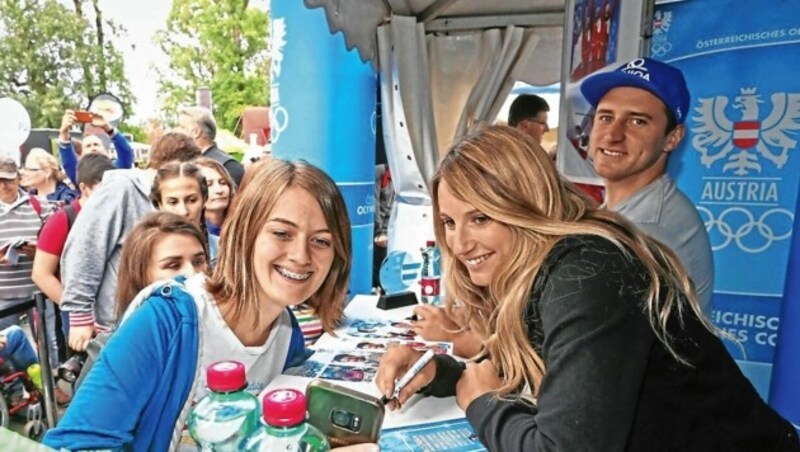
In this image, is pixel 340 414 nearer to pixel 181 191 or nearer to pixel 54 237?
pixel 181 191

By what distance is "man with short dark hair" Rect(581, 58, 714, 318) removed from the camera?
181 cm

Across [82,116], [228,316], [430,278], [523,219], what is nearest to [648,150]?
[430,278]

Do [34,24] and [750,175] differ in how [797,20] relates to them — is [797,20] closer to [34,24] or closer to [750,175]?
[750,175]

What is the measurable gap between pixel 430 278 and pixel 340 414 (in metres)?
1.55

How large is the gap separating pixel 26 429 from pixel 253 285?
2214mm

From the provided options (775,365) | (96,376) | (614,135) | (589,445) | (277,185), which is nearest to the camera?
(589,445)

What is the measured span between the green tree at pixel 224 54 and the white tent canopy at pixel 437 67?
16755 millimetres

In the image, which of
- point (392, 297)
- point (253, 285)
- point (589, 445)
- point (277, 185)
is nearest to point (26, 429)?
point (392, 297)

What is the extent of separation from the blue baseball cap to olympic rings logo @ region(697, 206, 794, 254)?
67 centimetres

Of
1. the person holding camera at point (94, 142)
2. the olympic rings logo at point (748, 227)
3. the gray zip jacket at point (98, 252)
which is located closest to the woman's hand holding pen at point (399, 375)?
the gray zip jacket at point (98, 252)

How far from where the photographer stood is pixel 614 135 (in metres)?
2.05

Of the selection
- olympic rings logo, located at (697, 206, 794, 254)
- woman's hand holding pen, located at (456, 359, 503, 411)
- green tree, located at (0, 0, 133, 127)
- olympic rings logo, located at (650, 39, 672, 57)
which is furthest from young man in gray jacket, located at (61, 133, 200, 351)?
green tree, located at (0, 0, 133, 127)

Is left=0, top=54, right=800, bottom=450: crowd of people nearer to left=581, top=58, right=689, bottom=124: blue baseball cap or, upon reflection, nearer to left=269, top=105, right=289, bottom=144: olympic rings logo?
left=581, top=58, right=689, bottom=124: blue baseball cap

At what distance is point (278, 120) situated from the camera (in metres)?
3.95
